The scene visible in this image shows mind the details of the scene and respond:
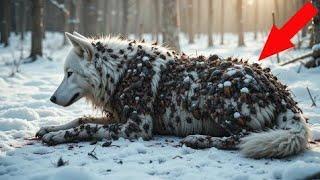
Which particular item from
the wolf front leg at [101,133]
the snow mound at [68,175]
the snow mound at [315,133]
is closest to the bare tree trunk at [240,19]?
the snow mound at [315,133]

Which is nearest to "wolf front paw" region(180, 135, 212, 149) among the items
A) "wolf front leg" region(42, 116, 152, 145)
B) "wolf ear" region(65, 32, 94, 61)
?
"wolf front leg" region(42, 116, 152, 145)

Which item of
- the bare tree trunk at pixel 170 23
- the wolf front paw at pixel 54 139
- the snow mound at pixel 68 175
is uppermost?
the bare tree trunk at pixel 170 23

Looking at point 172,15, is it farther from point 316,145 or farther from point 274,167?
point 274,167

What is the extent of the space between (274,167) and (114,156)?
1531 millimetres

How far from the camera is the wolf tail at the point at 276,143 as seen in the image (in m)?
3.75

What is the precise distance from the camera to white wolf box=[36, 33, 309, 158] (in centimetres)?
420

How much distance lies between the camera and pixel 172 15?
12.4 m

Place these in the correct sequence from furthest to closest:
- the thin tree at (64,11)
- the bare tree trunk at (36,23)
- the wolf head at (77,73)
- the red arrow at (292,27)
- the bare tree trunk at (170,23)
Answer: the thin tree at (64,11), the bare tree trunk at (36,23), the bare tree trunk at (170,23), the red arrow at (292,27), the wolf head at (77,73)

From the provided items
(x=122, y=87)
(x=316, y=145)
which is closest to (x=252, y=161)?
(x=316, y=145)

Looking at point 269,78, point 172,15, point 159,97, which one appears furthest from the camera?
point 172,15

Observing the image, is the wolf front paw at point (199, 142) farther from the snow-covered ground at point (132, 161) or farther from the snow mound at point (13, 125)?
the snow mound at point (13, 125)

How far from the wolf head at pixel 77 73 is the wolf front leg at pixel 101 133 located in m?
0.56

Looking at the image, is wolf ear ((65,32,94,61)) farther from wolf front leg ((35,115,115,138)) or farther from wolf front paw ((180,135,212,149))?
wolf front paw ((180,135,212,149))

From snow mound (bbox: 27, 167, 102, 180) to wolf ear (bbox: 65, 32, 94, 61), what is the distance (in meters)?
2.21
